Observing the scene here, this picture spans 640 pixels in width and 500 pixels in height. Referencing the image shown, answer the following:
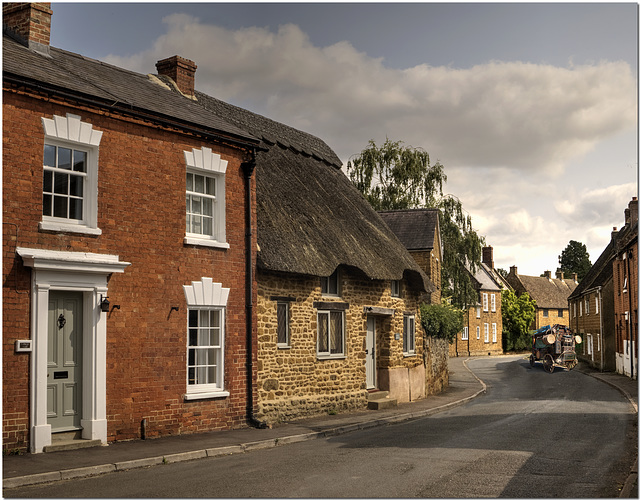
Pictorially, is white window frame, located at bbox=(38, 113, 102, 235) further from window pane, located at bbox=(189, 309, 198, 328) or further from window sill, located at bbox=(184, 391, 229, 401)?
window sill, located at bbox=(184, 391, 229, 401)

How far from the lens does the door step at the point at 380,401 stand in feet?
67.5

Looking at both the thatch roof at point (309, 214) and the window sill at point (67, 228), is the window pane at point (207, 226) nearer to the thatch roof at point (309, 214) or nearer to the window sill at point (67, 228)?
the thatch roof at point (309, 214)

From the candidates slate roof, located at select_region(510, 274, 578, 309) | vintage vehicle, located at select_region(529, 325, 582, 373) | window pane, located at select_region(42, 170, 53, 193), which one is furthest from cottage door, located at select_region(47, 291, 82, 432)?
slate roof, located at select_region(510, 274, 578, 309)

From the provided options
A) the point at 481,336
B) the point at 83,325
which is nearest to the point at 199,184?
the point at 83,325

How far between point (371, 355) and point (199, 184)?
956 centimetres

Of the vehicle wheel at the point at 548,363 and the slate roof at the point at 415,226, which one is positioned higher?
the slate roof at the point at 415,226

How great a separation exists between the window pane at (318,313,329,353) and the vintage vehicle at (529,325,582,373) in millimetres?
25325

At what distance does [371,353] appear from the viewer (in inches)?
876

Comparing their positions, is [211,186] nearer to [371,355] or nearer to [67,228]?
[67,228]

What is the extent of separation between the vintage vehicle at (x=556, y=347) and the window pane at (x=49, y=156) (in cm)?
3419

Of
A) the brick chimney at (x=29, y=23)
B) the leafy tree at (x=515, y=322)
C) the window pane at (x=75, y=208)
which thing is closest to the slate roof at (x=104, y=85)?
the brick chimney at (x=29, y=23)

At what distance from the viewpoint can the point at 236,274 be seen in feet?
51.1

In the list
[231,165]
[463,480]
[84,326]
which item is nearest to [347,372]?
[231,165]

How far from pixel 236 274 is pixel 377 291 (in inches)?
272
